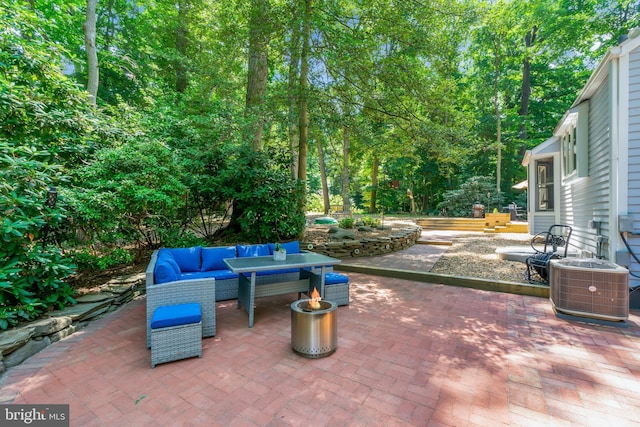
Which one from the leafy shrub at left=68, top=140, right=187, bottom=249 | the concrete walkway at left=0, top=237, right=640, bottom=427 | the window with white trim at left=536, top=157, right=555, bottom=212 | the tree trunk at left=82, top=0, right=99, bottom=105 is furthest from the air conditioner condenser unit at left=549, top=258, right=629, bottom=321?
the tree trunk at left=82, top=0, right=99, bottom=105

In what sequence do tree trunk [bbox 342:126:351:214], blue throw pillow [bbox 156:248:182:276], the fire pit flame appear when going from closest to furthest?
the fire pit flame
blue throw pillow [bbox 156:248:182:276]
tree trunk [bbox 342:126:351:214]

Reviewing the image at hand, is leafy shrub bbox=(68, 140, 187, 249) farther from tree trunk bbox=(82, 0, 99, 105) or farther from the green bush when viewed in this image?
tree trunk bbox=(82, 0, 99, 105)

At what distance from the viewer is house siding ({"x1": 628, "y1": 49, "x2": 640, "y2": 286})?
13.4 ft

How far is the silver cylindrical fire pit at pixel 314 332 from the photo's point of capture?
2779 mm

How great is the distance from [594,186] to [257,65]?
27.4 ft

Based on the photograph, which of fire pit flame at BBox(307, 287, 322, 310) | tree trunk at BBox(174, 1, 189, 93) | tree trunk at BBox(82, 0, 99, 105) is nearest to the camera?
fire pit flame at BBox(307, 287, 322, 310)

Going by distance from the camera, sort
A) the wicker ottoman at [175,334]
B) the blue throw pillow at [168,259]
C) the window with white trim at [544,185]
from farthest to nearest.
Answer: the window with white trim at [544,185] < the blue throw pillow at [168,259] < the wicker ottoman at [175,334]

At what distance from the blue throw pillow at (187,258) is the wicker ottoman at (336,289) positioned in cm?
209

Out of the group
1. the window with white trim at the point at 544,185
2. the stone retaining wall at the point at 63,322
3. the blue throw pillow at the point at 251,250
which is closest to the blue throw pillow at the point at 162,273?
the stone retaining wall at the point at 63,322

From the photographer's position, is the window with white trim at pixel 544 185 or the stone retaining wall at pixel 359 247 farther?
the window with white trim at pixel 544 185

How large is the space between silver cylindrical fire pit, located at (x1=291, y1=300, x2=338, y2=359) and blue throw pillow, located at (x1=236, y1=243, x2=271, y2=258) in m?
2.01

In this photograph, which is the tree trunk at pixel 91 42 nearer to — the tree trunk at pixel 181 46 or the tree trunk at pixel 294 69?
the tree trunk at pixel 181 46

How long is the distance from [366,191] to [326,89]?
1527 centimetres

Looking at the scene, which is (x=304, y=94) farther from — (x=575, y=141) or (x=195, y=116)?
(x=575, y=141)
